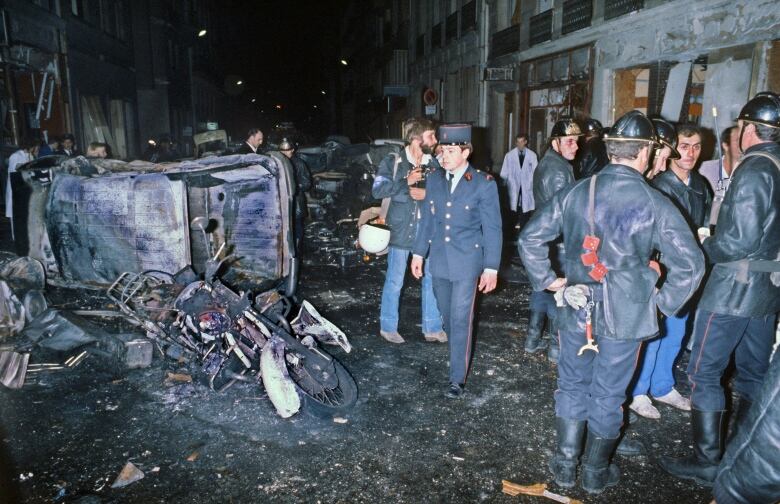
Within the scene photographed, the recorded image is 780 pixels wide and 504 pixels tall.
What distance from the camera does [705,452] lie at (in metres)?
3.25

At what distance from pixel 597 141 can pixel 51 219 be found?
7718 mm

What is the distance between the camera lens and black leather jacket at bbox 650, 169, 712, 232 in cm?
391

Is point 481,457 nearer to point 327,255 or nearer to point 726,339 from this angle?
point 726,339

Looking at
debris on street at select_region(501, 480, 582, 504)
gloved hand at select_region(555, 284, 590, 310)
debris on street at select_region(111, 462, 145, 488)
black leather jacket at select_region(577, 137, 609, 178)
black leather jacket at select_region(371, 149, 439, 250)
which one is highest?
black leather jacket at select_region(577, 137, 609, 178)

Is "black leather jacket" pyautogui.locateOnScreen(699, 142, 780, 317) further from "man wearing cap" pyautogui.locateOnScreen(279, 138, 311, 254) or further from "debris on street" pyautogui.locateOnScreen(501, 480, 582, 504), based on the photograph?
"man wearing cap" pyautogui.locateOnScreen(279, 138, 311, 254)

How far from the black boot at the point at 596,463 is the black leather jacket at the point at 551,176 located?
228cm

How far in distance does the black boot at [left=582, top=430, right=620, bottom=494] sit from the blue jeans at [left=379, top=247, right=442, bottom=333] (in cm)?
245

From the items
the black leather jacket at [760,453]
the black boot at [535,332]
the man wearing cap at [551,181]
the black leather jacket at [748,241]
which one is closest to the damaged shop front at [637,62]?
the man wearing cap at [551,181]

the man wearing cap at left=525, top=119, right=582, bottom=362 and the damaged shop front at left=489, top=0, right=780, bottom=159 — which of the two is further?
the damaged shop front at left=489, top=0, right=780, bottom=159

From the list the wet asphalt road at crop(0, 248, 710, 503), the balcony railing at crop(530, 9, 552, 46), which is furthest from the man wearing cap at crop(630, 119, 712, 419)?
the balcony railing at crop(530, 9, 552, 46)

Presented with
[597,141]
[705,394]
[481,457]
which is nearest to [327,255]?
[597,141]

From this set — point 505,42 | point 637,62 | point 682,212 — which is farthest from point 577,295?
point 505,42

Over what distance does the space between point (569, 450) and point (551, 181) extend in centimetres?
251

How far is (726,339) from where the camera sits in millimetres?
3197
